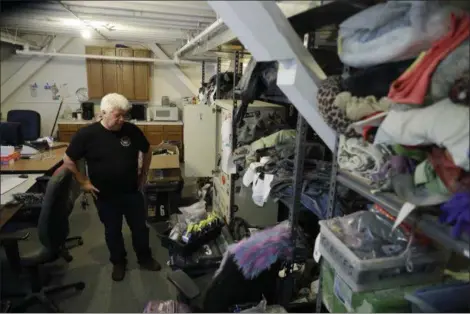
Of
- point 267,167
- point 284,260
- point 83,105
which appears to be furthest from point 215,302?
point 83,105

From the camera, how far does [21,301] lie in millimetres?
1146

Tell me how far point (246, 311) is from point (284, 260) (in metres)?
0.30

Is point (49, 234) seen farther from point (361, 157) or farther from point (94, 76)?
point (94, 76)

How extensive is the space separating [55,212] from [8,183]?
1091mm

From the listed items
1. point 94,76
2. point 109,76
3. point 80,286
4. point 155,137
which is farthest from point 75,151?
point 109,76

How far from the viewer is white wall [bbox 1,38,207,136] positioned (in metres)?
0.73

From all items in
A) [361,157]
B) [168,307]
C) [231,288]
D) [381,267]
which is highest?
[361,157]

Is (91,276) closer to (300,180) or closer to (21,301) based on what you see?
(21,301)

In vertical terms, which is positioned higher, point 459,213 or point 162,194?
point 459,213

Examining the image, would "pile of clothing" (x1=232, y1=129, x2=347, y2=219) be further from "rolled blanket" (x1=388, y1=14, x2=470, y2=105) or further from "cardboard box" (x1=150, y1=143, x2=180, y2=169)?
"cardboard box" (x1=150, y1=143, x2=180, y2=169)

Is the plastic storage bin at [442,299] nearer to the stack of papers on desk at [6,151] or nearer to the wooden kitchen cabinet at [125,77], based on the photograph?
the stack of papers on desk at [6,151]

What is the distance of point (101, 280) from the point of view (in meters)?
2.17

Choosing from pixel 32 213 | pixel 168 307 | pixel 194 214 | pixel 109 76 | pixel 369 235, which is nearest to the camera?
pixel 369 235

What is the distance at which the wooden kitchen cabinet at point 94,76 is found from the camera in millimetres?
4848
